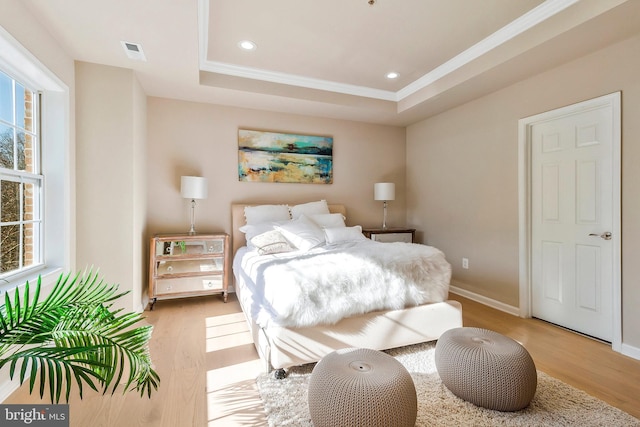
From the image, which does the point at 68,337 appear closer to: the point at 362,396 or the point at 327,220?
the point at 362,396

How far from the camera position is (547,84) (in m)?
2.88

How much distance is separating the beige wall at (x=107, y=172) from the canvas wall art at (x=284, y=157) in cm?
134

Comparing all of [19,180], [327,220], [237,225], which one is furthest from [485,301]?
[19,180]

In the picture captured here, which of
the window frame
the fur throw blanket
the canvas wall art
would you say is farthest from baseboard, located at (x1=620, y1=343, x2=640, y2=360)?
the window frame

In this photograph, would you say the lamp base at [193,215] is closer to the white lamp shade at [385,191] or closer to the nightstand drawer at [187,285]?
the nightstand drawer at [187,285]

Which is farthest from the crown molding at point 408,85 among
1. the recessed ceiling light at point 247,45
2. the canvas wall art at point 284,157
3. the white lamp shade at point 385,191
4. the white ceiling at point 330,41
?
the white lamp shade at point 385,191

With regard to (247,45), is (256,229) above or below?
below

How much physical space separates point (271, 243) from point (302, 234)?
355mm

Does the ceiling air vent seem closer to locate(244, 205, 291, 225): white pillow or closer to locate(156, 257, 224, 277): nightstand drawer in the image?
locate(244, 205, 291, 225): white pillow

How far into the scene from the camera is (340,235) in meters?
3.42

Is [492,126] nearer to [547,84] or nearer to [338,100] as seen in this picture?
[547,84]

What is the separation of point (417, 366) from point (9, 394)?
2.52 m

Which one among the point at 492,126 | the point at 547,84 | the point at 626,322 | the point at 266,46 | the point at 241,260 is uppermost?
the point at 266,46

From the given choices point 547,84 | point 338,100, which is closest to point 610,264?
point 547,84
